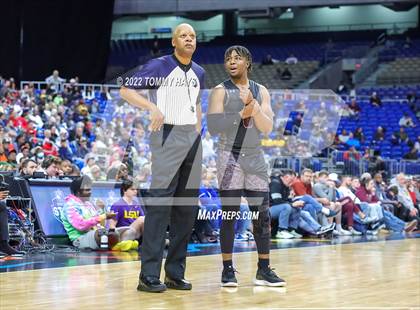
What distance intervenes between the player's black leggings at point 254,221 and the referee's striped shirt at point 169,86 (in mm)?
670

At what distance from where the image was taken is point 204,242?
1159 cm

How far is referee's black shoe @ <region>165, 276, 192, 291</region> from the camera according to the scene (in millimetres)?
6082

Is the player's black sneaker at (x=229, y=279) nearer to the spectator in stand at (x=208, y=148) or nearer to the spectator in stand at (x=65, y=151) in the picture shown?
the spectator in stand at (x=65, y=151)

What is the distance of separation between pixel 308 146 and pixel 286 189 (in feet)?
21.0

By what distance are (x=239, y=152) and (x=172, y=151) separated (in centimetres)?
61

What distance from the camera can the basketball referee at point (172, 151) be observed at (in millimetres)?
6000

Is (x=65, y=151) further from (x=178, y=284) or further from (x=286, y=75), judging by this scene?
(x=286, y=75)

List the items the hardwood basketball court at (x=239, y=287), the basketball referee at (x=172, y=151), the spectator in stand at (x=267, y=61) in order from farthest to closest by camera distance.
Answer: the spectator in stand at (x=267, y=61) → the basketball referee at (x=172, y=151) → the hardwood basketball court at (x=239, y=287)

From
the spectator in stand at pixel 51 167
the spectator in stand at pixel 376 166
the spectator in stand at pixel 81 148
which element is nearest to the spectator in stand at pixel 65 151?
the spectator in stand at pixel 81 148

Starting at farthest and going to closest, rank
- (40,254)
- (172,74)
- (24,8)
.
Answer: (24,8)
(40,254)
(172,74)

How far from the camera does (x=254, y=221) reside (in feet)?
21.3

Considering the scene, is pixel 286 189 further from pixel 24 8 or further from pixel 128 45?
pixel 128 45

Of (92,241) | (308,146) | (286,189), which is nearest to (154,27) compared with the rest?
(308,146)

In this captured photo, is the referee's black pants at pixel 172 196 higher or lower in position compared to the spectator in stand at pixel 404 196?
higher
